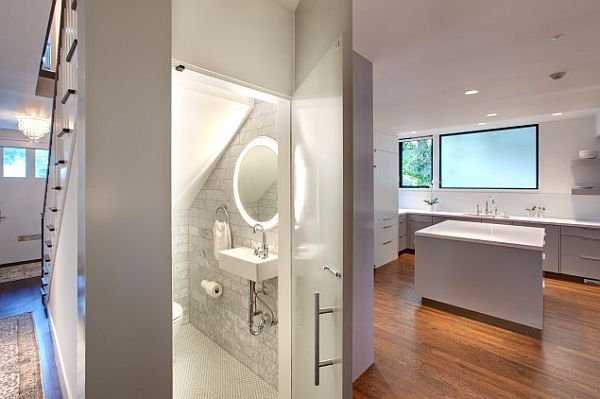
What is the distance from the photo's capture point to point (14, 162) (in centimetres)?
508

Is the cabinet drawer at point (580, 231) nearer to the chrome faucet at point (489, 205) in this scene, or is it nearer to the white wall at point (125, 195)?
the chrome faucet at point (489, 205)

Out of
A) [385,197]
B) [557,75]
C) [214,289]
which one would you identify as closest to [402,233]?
[385,197]

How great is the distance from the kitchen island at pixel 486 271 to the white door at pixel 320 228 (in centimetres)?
238

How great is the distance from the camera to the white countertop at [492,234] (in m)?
2.76

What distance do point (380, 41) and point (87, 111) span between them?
5.76ft

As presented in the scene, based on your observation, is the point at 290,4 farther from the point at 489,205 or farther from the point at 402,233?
the point at 489,205

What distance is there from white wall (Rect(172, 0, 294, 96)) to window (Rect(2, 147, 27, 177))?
5962 mm

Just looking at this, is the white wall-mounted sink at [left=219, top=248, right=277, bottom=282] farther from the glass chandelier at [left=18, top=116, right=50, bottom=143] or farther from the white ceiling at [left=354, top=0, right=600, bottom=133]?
the glass chandelier at [left=18, top=116, right=50, bottom=143]

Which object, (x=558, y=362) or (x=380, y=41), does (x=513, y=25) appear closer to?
(x=380, y=41)

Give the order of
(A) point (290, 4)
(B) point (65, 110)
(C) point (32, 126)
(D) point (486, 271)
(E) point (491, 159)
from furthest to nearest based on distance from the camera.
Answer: (E) point (491, 159) < (C) point (32, 126) < (D) point (486, 271) < (B) point (65, 110) < (A) point (290, 4)

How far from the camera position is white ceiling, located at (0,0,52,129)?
1.86 meters

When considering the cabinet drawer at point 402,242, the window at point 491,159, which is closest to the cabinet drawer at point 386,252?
the cabinet drawer at point 402,242

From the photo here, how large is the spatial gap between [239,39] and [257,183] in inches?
46.3

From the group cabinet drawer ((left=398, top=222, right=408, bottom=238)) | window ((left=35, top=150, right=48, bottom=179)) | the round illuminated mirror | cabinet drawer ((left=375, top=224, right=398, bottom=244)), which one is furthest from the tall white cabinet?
window ((left=35, top=150, right=48, bottom=179))
